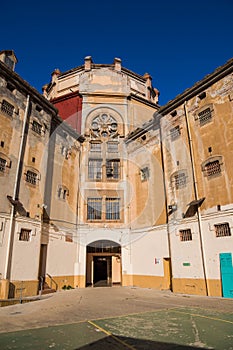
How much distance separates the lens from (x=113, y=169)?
2444cm

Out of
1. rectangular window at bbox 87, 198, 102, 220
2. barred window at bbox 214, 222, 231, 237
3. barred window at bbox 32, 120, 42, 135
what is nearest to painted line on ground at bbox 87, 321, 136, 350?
barred window at bbox 214, 222, 231, 237

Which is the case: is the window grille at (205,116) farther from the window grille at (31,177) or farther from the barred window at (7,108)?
the barred window at (7,108)

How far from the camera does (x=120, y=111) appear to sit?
88.0 feet

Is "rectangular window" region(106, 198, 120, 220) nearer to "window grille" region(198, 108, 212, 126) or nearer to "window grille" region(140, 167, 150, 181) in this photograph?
"window grille" region(140, 167, 150, 181)

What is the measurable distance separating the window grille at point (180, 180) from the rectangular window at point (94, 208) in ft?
25.8

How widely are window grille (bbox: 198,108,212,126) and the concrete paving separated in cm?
1170

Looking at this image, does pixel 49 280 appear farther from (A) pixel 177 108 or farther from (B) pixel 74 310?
(A) pixel 177 108

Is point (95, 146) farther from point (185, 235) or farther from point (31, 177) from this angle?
point (185, 235)

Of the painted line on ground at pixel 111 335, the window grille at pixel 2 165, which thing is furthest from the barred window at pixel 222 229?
the window grille at pixel 2 165

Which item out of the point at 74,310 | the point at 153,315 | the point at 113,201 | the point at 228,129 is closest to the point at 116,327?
the point at 153,315

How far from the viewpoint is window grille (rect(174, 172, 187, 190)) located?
1828 centimetres

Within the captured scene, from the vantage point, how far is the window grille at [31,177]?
1708cm

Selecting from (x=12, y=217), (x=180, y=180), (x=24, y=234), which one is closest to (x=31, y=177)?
(x=12, y=217)

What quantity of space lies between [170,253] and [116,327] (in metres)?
11.0
